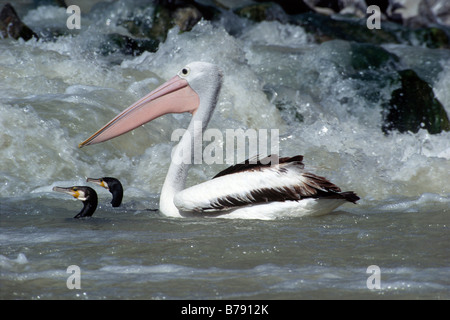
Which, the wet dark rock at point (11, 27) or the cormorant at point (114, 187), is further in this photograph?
the wet dark rock at point (11, 27)

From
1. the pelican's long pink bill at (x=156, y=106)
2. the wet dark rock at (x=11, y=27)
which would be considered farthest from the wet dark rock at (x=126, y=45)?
the pelican's long pink bill at (x=156, y=106)

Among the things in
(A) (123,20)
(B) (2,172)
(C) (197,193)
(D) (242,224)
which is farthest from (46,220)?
(A) (123,20)

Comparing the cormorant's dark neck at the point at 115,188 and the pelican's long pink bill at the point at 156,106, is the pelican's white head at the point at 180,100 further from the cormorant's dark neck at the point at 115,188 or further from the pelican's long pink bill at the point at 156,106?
the cormorant's dark neck at the point at 115,188

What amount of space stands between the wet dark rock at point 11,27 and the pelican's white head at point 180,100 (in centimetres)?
490

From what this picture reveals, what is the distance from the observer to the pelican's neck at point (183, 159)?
4.61 metres

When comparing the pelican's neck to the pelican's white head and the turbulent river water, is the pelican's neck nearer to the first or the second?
the pelican's white head

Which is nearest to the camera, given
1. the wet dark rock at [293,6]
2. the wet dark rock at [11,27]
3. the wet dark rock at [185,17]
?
the wet dark rock at [11,27]

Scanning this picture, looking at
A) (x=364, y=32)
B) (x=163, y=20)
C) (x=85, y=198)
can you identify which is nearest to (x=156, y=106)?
(x=85, y=198)

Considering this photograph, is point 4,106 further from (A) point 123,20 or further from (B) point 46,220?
(A) point 123,20

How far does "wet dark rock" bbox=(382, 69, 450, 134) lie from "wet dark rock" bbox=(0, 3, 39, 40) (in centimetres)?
509

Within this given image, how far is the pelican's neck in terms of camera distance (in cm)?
461

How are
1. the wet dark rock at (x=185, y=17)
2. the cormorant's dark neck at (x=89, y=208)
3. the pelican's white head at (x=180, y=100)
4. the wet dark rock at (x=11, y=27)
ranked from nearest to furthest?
the cormorant's dark neck at (x=89, y=208), the pelican's white head at (x=180, y=100), the wet dark rock at (x=11, y=27), the wet dark rock at (x=185, y=17)
